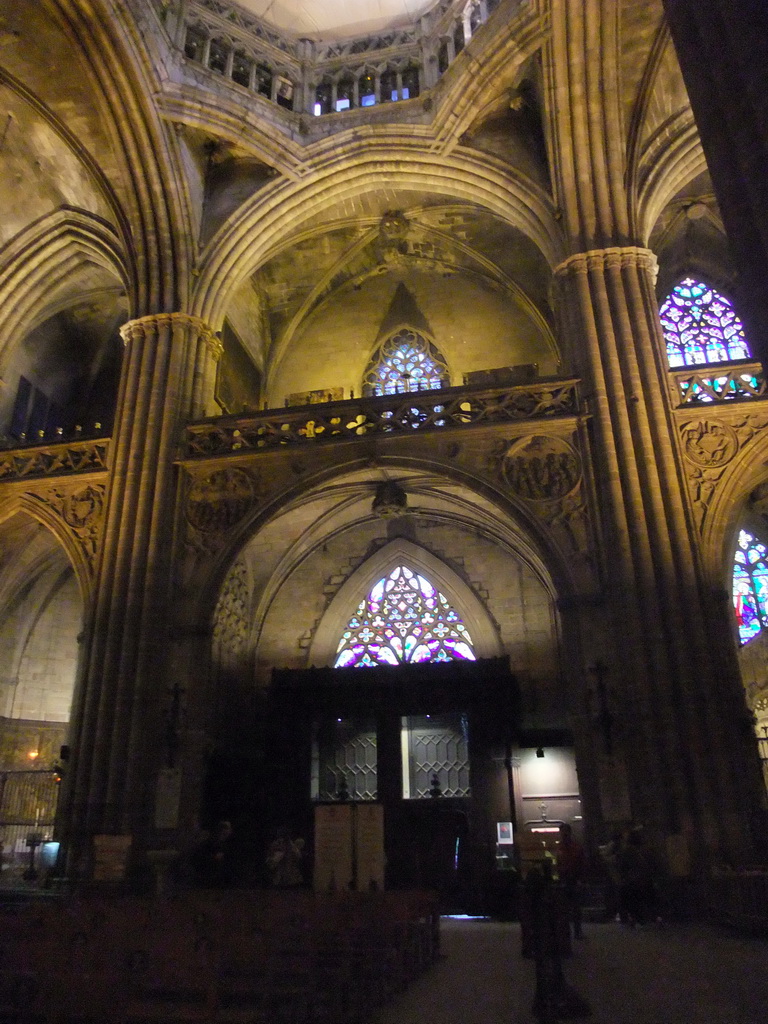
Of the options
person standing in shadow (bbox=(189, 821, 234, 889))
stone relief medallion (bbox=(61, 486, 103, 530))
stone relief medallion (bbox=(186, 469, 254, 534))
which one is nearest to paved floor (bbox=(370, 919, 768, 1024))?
person standing in shadow (bbox=(189, 821, 234, 889))

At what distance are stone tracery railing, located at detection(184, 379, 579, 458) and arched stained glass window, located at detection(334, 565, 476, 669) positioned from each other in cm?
457

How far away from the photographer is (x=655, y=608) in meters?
10.3

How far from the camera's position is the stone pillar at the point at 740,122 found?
17.9 feet

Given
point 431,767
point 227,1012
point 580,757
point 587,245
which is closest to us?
point 227,1012

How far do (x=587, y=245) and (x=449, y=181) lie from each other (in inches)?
147

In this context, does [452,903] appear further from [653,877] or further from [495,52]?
[495,52]

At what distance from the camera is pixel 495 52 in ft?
45.5

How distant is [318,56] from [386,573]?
37.4 feet

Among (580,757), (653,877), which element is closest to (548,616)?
(580,757)

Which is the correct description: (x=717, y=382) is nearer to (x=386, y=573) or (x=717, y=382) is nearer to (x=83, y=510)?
(x=386, y=573)

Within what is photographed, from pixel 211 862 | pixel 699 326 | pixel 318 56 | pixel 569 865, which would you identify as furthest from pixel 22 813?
pixel 699 326

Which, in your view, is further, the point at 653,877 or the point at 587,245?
the point at 587,245

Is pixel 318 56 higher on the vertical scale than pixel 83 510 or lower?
higher

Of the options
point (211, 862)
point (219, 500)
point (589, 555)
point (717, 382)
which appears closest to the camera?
point (211, 862)
